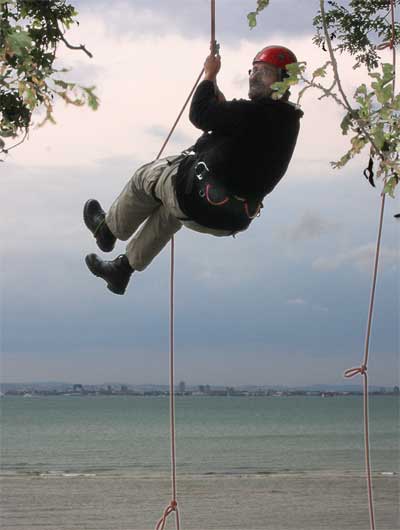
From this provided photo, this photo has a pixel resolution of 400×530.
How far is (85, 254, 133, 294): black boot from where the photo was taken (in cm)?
551

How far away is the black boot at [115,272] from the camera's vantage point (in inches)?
217

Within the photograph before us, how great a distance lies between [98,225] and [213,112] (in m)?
1.19

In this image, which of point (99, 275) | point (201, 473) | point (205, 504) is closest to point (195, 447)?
point (201, 473)

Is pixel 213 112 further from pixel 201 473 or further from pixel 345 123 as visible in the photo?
pixel 201 473

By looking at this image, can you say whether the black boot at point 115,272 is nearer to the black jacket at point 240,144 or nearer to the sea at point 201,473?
the black jacket at point 240,144

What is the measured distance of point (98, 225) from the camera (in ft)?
18.3

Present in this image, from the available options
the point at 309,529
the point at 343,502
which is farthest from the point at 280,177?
the point at 343,502

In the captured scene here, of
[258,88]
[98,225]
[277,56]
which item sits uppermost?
[277,56]

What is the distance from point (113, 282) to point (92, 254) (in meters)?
0.23

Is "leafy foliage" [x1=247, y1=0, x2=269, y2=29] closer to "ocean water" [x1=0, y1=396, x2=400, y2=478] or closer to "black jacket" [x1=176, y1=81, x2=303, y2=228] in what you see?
"black jacket" [x1=176, y1=81, x2=303, y2=228]

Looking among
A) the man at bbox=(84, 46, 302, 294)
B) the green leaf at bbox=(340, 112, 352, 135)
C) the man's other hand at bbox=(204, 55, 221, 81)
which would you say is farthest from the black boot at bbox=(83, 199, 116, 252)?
the green leaf at bbox=(340, 112, 352, 135)

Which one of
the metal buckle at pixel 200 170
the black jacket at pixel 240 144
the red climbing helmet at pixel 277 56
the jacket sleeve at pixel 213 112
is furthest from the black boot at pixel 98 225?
the red climbing helmet at pixel 277 56

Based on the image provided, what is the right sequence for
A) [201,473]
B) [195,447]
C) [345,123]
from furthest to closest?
[195,447]
[201,473]
[345,123]

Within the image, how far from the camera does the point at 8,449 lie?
195 feet
